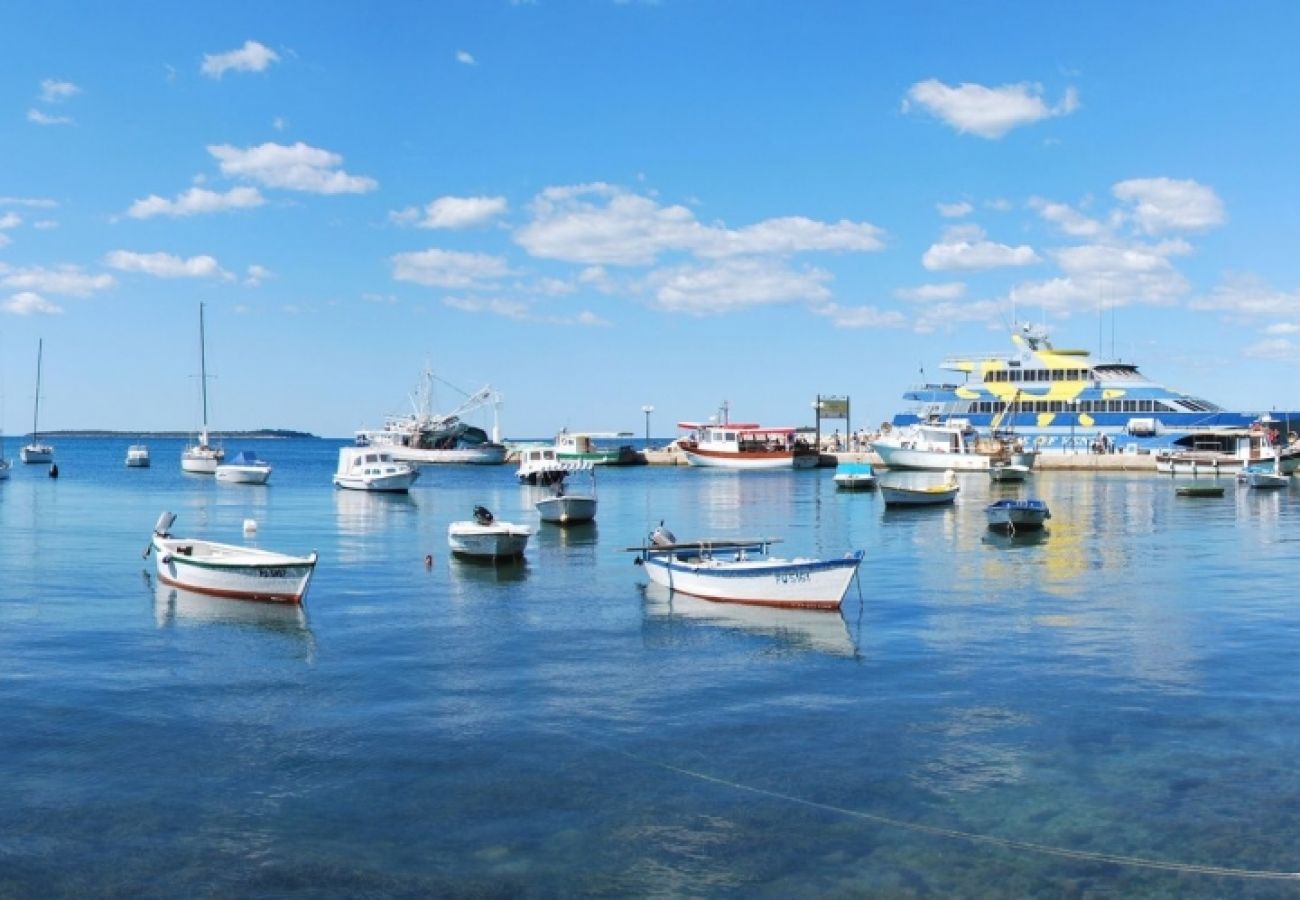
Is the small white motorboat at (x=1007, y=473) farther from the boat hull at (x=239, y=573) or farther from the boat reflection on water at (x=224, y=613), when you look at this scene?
the boat reflection on water at (x=224, y=613)

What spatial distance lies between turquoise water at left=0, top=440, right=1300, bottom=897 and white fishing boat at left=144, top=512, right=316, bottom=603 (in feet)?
2.35

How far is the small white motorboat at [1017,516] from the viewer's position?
55.6m

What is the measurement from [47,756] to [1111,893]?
53.0 feet

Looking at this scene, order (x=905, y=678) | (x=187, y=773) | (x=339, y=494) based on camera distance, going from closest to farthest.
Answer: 1. (x=187, y=773)
2. (x=905, y=678)
3. (x=339, y=494)

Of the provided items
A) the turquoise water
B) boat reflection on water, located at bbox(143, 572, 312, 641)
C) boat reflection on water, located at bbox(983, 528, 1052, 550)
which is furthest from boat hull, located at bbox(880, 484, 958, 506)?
boat reflection on water, located at bbox(143, 572, 312, 641)

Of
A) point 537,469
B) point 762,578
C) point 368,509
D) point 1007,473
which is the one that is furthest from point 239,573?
point 1007,473

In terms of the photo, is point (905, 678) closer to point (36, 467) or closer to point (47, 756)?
point (47, 756)

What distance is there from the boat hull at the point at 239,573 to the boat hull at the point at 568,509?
76.0 ft

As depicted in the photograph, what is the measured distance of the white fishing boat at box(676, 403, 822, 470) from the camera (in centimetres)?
13375

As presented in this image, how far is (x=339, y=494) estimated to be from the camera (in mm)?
91125

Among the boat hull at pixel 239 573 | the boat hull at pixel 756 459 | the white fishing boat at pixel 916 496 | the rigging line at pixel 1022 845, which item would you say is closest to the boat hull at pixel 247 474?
the boat hull at pixel 756 459

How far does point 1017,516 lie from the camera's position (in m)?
55.7

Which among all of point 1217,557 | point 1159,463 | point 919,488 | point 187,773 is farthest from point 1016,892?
point 1159,463

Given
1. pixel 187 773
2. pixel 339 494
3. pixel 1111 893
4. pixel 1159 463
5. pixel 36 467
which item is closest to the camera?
pixel 1111 893
